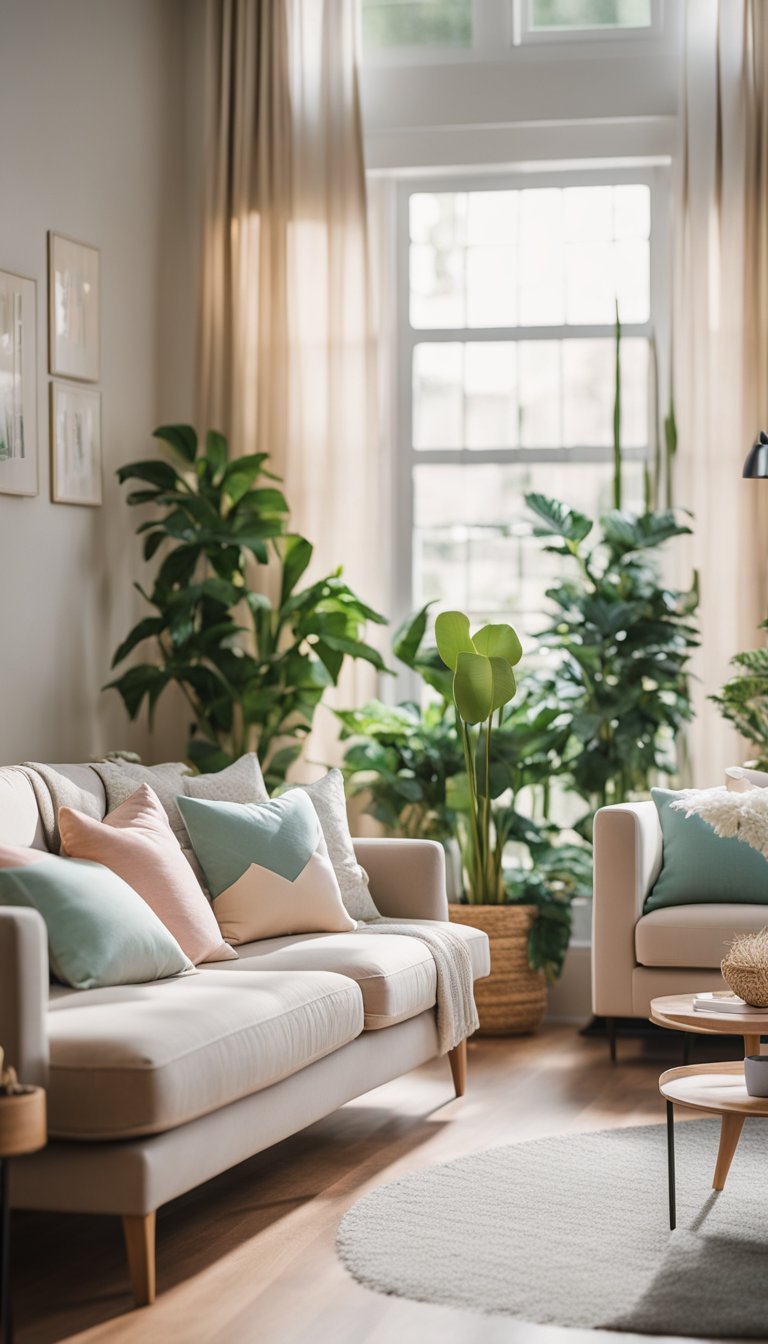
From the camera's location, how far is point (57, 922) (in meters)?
3.20

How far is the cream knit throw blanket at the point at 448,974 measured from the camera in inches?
164

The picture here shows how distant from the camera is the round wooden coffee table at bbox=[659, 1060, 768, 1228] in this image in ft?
10.2

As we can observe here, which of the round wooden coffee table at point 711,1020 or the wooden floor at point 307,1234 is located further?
the round wooden coffee table at point 711,1020

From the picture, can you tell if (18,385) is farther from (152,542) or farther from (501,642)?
(501,642)

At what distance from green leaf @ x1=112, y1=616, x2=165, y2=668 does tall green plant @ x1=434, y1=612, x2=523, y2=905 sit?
87 centimetres

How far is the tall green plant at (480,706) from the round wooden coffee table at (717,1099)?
172cm

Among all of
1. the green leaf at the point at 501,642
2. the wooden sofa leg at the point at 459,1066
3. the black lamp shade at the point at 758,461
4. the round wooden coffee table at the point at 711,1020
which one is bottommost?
the wooden sofa leg at the point at 459,1066

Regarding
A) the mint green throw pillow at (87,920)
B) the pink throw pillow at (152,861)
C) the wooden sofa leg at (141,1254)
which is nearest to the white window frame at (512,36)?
the pink throw pillow at (152,861)

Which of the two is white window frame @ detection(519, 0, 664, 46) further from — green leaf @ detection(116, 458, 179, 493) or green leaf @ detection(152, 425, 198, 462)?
green leaf @ detection(116, 458, 179, 493)

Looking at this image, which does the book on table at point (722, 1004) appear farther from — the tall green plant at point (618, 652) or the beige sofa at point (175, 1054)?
the tall green plant at point (618, 652)

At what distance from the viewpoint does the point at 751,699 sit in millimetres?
5184

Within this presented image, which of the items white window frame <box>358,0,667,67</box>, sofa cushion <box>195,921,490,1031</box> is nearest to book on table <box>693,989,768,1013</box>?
sofa cushion <box>195,921,490,1031</box>

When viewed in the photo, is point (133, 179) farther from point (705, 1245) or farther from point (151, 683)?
point (705, 1245)

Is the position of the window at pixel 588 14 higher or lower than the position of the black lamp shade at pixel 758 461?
higher
